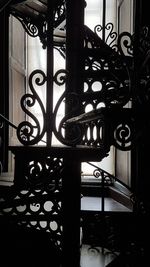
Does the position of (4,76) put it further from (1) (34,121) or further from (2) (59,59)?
(1) (34,121)

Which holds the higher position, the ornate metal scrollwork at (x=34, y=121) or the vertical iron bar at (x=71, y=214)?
the ornate metal scrollwork at (x=34, y=121)

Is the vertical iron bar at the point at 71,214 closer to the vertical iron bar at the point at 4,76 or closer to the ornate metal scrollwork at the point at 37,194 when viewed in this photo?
the ornate metal scrollwork at the point at 37,194

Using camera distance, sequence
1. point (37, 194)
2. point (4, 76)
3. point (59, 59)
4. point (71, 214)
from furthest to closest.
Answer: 1. point (59, 59)
2. point (4, 76)
3. point (37, 194)
4. point (71, 214)

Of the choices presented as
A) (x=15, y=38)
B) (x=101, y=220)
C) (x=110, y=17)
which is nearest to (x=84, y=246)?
(x=101, y=220)

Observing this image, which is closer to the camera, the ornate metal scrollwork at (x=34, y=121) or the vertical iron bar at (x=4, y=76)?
the ornate metal scrollwork at (x=34, y=121)

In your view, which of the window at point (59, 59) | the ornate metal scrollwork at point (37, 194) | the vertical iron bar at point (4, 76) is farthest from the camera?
the window at point (59, 59)

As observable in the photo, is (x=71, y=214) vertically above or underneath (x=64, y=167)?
underneath

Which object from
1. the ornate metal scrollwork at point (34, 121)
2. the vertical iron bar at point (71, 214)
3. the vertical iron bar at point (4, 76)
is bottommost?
the vertical iron bar at point (71, 214)

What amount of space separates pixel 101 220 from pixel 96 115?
119cm

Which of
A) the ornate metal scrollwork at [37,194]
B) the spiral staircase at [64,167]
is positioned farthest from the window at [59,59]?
the ornate metal scrollwork at [37,194]

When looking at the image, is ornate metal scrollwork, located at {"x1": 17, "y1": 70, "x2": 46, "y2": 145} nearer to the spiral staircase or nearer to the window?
the spiral staircase

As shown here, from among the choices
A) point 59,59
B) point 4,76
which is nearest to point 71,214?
point 4,76

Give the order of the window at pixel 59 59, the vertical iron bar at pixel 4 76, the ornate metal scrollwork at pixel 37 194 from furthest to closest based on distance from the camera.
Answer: the window at pixel 59 59 < the vertical iron bar at pixel 4 76 < the ornate metal scrollwork at pixel 37 194

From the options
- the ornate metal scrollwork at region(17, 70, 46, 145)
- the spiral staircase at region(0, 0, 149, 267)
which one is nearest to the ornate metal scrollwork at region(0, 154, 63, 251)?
the spiral staircase at region(0, 0, 149, 267)
